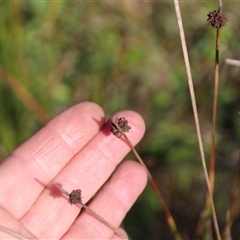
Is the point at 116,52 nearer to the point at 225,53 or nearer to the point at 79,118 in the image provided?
the point at 225,53

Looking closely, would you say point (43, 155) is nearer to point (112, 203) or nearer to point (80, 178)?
point (80, 178)

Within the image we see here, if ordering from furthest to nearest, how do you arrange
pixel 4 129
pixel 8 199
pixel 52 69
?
pixel 52 69, pixel 4 129, pixel 8 199

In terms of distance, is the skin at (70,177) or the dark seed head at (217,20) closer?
the dark seed head at (217,20)

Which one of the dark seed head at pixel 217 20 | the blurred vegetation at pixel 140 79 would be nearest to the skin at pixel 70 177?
the blurred vegetation at pixel 140 79

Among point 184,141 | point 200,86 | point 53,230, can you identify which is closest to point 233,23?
point 200,86

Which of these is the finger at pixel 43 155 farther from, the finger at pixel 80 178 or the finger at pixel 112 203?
the finger at pixel 112 203
